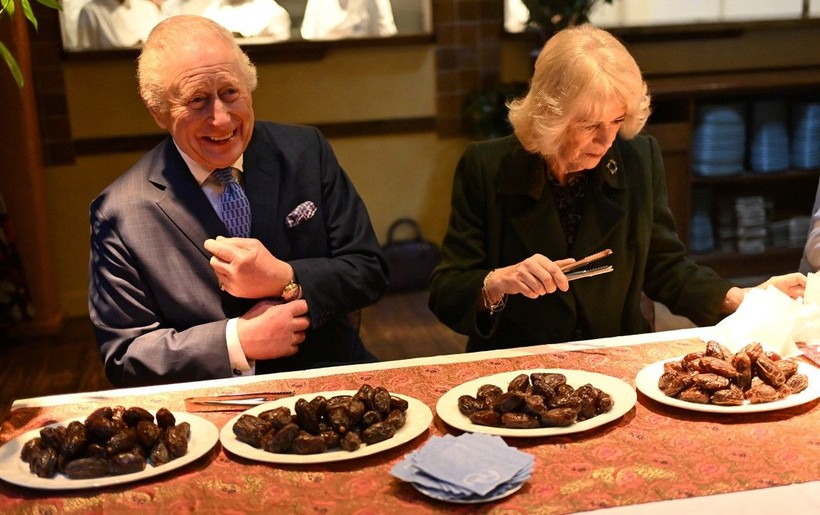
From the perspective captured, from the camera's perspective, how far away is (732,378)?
1.72m

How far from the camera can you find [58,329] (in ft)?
16.5

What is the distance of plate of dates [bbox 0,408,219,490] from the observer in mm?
1508

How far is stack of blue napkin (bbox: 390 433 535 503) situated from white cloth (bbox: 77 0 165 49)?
391cm

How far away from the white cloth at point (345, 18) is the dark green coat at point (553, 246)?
2.86 metres

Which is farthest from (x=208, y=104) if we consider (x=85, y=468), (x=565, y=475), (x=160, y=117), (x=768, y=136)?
(x=768, y=136)

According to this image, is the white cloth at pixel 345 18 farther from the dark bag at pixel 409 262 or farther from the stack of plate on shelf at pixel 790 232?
the stack of plate on shelf at pixel 790 232

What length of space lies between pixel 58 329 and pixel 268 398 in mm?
3533

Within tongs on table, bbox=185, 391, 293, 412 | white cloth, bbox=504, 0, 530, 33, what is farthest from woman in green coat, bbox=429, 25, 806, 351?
white cloth, bbox=504, 0, 530, 33

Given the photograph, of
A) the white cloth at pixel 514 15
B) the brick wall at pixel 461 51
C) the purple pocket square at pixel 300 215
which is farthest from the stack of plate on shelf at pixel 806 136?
the purple pocket square at pixel 300 215

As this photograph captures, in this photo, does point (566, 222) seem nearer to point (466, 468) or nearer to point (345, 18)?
point (466, 468)

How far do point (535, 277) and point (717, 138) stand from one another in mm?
3292

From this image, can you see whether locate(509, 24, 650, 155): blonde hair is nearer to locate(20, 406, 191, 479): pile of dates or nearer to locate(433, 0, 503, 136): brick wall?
locate(20, 406, 191, 479): pile of dates

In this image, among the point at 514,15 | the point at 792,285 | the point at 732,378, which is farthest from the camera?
the point at 514,15

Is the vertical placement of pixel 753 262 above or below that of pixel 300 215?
below
